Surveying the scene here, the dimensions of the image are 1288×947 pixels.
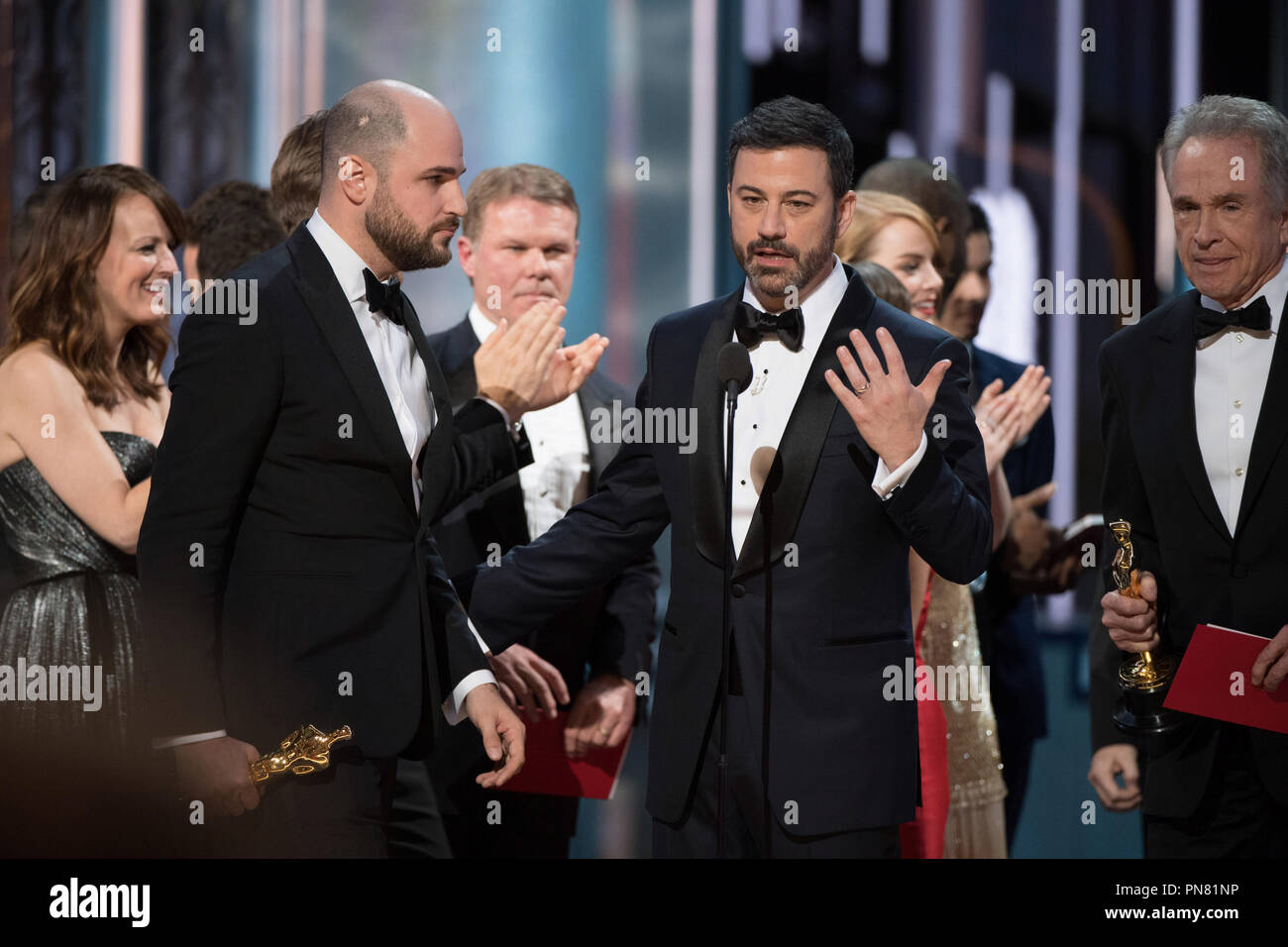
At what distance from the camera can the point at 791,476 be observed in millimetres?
2438

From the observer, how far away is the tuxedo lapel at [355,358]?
2.39 meters

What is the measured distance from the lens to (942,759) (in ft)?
10.5

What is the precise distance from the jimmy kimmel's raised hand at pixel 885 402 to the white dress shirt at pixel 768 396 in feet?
0.76

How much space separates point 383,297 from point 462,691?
2.27 ft

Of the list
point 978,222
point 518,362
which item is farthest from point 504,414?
point 978,222

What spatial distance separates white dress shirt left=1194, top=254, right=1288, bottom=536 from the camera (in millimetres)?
2682

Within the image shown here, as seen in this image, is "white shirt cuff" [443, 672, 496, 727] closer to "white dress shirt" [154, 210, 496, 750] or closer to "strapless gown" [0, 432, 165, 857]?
"white dress shirt" [154, 210, 496, 750]

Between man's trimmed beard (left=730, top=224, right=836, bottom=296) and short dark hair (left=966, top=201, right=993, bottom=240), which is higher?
short dark hair (left=966, top=201, right=993, bottom=240)

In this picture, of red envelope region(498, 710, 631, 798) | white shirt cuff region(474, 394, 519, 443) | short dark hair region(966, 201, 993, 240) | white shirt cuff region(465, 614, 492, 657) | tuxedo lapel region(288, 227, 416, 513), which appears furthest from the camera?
short dark hair region(966, 201, 993, 240)

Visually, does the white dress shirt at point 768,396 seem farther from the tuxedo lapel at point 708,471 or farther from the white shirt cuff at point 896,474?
the white shirt cuff at point 896,474

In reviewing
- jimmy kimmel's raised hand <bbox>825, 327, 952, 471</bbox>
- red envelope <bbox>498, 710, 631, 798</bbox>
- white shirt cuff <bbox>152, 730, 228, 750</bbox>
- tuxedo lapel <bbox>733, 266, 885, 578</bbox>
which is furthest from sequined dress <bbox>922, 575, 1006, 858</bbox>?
white shirt cuff <bbox>152, 730, 228, 750</bbox>

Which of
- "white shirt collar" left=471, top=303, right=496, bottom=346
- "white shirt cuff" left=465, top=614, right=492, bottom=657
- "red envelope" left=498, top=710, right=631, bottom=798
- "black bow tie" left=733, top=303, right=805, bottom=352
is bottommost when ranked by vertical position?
"red envelope" left=498, top=710, right=631, bottom=798

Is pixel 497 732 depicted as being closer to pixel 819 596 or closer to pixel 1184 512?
pixel 819 596
